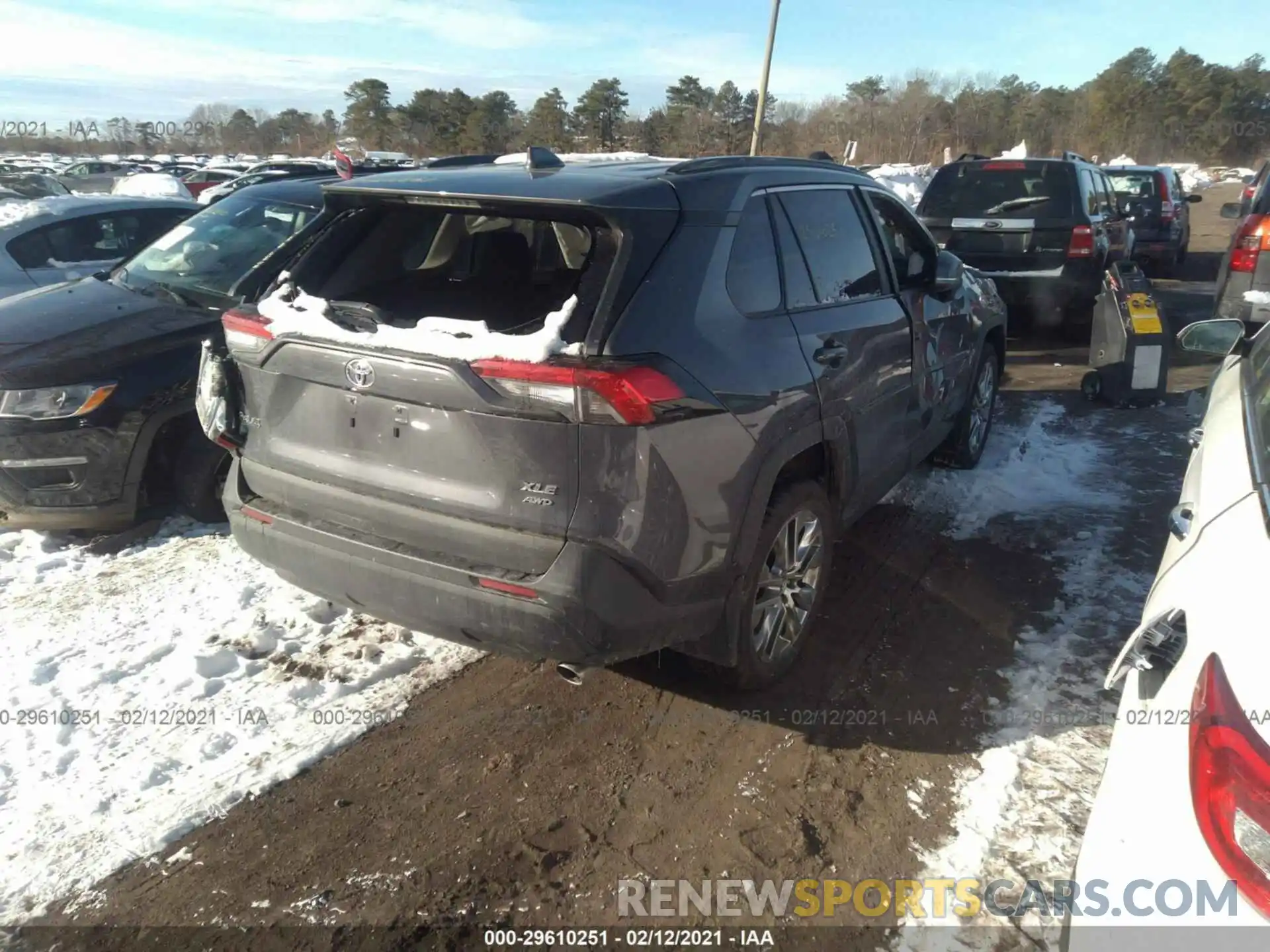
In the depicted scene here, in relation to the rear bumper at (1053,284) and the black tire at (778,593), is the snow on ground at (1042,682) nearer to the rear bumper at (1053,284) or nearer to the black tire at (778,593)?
the black tire at (778,593)

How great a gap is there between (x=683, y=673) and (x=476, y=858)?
1274 millimetres

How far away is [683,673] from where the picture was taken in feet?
12.6

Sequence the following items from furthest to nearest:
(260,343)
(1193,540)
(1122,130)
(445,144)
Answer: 1. (1122,130)
2. (445,144)
3. (260,343)
4. (1193,540)

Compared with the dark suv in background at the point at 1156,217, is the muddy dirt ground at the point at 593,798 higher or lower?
lower

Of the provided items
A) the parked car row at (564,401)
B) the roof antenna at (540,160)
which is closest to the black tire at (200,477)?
the parked car row at (564,401)

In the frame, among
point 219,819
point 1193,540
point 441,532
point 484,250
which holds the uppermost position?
point 484,250

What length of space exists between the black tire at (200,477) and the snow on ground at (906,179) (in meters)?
20.0

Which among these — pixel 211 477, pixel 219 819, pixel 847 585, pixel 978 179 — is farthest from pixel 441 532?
pixel 978 179

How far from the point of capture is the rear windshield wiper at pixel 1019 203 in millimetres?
9484

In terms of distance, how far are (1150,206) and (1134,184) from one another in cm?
118

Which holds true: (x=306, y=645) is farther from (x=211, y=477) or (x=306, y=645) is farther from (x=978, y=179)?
(x=978, y=179)

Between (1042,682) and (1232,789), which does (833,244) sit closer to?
(1042,682)

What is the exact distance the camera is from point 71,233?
7.32 metres

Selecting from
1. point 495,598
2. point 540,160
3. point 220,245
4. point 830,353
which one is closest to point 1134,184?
point 830,353
